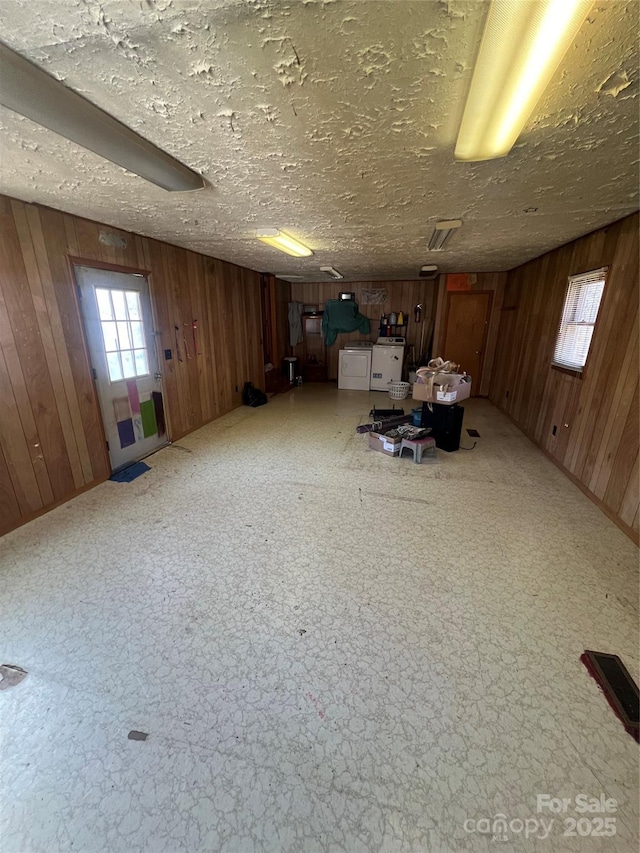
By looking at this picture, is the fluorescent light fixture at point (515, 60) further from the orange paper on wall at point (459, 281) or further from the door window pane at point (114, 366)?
the orange paper on wall at point (459, 281)

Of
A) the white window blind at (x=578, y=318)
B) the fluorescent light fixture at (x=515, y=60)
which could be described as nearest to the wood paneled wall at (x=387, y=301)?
the white window blind at (x=578, y=318)

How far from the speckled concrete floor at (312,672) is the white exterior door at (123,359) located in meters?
0.81

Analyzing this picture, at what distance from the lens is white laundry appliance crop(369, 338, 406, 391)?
255 inches

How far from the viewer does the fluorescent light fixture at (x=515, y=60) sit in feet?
2.68

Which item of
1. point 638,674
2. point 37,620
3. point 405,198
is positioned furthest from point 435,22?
point 37,620

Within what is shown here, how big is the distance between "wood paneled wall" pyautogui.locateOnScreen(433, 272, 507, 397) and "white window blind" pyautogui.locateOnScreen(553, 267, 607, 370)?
7.75 ft

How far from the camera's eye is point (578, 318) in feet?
10.5

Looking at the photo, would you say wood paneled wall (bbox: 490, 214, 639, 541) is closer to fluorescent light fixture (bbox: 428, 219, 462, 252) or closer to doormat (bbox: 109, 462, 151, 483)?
fluorescent light fixture (bbox: 428, 219, 462, 252)

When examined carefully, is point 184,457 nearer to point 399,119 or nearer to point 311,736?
point 311,736

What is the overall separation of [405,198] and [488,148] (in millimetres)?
783

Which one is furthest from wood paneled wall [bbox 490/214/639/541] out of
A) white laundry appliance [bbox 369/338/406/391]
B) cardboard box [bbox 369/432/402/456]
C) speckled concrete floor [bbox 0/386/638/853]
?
white laundry appliance [bbox 369/338/406/391]

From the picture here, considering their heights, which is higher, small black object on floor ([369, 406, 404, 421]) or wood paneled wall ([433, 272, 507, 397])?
wood paneled wall ([433, 272, 507, 397])

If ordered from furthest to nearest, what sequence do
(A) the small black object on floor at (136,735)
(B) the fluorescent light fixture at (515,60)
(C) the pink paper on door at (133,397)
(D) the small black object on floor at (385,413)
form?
(D) the small black object on floor at (385,413) → (C) the pink paper on door at (133,397) → (A) the small black object on floor at (136,735) → (B) the fluorescent light fixture at (515,60)

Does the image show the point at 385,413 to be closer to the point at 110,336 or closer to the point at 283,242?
the point at 283,242
